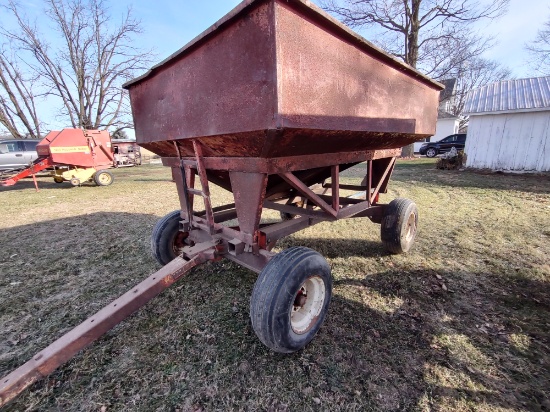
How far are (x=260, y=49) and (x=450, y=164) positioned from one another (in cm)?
1361

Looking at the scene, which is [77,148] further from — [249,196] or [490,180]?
[490,180]

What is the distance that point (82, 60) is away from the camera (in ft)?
71.5

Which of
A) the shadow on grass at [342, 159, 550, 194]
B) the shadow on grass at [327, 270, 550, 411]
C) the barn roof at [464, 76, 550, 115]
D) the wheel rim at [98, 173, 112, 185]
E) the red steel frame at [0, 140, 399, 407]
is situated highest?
the barn roof at [464, 76, 550, 115]

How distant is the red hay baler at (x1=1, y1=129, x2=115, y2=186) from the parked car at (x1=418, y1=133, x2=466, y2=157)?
66.8 feet

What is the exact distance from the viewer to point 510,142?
10.8 m

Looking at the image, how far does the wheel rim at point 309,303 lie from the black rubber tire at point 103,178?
10.8m

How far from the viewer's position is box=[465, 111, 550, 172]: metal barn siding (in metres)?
10.1

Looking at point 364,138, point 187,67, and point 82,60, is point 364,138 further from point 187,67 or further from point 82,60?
point 82,60

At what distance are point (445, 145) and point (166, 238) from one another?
21301mm

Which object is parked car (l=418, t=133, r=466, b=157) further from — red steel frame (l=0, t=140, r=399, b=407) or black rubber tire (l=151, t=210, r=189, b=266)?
black rubber tire (l=151, t=210, r=189, b=266)

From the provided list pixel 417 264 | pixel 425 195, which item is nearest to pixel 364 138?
pixel 417 264

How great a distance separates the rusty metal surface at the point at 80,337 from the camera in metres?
1.47

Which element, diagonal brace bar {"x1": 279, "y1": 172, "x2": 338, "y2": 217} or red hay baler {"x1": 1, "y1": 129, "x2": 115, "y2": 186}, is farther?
red hay baler {"x1": 1, "y1": 129, "x2": 115, "y2": 186}

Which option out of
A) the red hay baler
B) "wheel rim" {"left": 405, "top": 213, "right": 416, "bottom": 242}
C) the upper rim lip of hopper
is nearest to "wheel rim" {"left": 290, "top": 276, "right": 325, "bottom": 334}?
the upper rim lip of hopper
